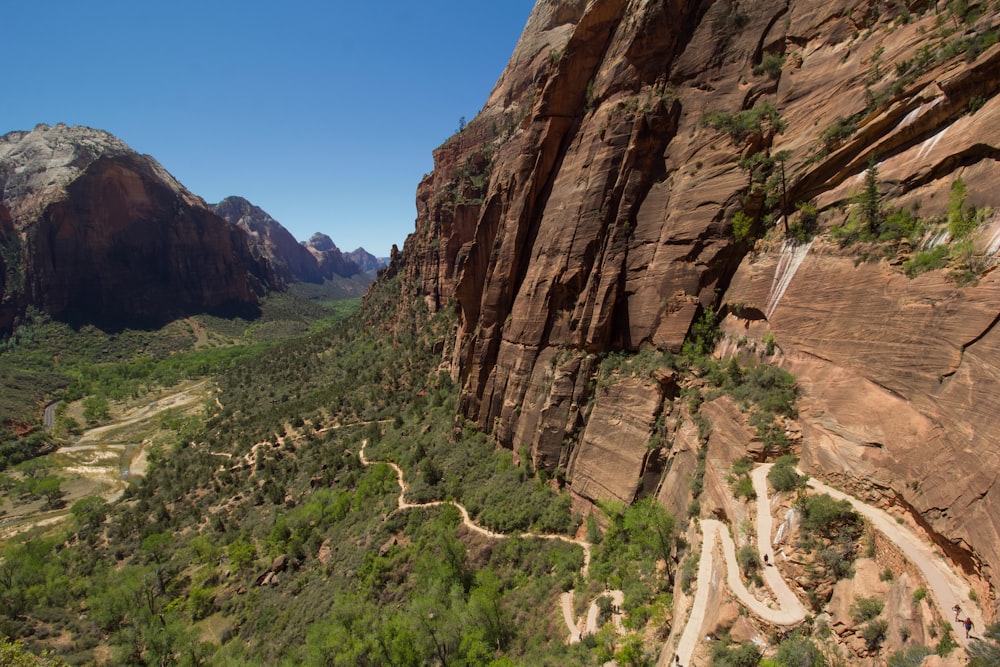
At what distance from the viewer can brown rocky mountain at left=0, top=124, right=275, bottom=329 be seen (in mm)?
139625

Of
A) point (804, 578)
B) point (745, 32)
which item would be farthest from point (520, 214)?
point (804, 578)

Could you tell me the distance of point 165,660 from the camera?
30328 mm

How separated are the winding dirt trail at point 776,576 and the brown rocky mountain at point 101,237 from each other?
194528 millimetres

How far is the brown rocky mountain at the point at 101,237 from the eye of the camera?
140m

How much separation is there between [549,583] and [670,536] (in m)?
8.78

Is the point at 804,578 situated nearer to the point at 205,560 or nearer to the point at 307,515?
the point at 307,515

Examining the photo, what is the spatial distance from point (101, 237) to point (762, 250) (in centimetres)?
20192

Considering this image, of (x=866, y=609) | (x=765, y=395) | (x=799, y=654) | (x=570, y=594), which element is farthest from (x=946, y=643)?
(x=570, y=594)

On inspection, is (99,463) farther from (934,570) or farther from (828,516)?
(934,570)

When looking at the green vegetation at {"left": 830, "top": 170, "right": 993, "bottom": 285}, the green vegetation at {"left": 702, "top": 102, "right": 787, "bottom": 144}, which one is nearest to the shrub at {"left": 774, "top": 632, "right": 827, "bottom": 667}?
the green vegetation at {"left": 830, "top": 170, "right": 993, "bottom": 285}

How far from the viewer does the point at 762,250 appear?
2383 centimetres

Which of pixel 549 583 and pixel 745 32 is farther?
pixel 745 32

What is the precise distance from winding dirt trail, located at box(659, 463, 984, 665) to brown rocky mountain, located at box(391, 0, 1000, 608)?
0.55m

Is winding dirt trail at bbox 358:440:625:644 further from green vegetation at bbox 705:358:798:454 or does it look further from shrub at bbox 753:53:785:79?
shrub at bbox 753:53:785:79
